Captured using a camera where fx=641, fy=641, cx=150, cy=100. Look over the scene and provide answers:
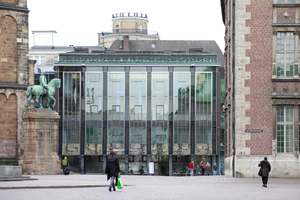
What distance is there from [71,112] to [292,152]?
165ft

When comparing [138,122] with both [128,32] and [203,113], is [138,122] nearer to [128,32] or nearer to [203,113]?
[203,113]

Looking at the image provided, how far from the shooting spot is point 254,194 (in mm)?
23031

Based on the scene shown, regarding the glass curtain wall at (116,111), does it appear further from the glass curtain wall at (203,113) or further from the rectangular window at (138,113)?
the glass curtain wall at (203,113)

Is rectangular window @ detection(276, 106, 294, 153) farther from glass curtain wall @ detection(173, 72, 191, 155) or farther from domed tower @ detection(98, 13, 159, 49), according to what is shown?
domed tower @ detection(98, 13, 159, 49)

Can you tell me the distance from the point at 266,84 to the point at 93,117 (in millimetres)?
48431

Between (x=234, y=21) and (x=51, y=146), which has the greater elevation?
(x=234, y=21)

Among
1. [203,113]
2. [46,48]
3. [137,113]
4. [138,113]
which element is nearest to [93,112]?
[137,113]

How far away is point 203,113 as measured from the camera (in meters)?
84.6

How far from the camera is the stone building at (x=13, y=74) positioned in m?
53.0

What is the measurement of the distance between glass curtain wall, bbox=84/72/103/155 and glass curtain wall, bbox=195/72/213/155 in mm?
12719

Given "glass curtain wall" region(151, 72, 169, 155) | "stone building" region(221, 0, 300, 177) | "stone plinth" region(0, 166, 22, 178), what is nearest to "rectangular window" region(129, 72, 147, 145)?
"glass curtain wall" region(151, 72, 169, 155)

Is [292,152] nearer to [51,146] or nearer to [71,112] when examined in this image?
[51,146]

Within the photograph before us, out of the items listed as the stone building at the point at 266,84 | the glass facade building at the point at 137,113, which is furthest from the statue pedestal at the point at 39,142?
the glass facade building at the point at 137,113

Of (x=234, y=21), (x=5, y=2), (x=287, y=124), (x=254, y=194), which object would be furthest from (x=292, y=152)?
(x=5, y=2)
